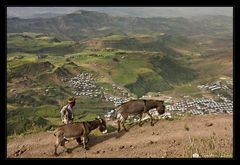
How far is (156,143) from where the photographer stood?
1312 cm

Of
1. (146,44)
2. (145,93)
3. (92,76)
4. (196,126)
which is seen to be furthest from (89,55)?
(196,126)

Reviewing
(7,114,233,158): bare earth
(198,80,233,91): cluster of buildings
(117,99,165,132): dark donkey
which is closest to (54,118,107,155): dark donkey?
(7,114,233,158): bare earth

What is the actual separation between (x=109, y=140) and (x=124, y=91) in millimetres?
63319

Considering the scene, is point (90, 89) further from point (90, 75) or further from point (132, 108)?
point (132, 108)

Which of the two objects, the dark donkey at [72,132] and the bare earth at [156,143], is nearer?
the dark donkey at [72,132]

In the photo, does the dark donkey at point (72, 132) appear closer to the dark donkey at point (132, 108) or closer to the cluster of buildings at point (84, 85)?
the dark donkey at point (132, 108)

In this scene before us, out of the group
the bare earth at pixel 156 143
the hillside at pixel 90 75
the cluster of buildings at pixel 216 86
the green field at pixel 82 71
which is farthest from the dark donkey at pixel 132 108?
the cluster of buildings at pixel 216 86

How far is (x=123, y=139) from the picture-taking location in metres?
13.6

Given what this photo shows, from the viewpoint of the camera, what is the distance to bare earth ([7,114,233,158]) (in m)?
12.6

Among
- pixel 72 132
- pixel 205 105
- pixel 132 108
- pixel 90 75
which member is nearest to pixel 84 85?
pixel 90 75

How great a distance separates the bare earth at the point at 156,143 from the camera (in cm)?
1257

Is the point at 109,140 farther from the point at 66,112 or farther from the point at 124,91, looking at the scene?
the point at 124,91

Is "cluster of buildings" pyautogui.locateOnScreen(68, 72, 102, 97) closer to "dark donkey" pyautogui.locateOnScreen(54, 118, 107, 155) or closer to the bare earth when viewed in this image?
the bare earth

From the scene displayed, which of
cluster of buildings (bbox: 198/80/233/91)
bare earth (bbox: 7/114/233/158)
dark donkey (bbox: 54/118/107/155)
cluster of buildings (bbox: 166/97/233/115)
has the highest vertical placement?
cluster of buildings (bbox: 198/80/233/91)
